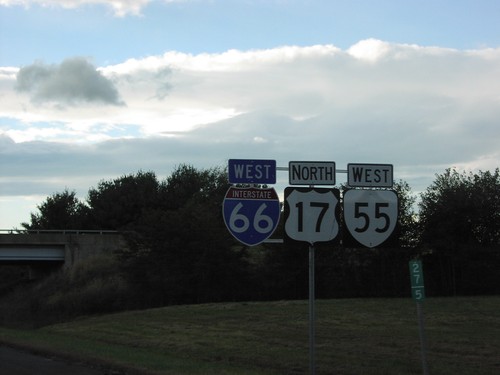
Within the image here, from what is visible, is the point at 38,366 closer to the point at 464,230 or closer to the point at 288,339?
the point at 288,339

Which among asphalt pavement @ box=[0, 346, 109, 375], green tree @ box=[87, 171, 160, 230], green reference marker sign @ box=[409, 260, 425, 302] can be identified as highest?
green tree @ box=[87, 171, 160, 230]

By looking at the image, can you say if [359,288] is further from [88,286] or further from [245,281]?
[88,286]

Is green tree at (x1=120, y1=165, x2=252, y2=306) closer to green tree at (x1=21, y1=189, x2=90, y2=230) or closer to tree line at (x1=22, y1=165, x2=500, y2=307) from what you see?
tree line at (x1=22, y1=165, x2=500, y2=307)

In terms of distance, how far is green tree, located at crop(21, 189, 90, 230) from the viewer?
9600 cm

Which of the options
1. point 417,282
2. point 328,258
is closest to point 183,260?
point 328,258

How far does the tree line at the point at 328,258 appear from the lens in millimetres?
48906

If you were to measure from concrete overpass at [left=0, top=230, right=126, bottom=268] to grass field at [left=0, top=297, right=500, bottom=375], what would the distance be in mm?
25611

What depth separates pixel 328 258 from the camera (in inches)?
2046

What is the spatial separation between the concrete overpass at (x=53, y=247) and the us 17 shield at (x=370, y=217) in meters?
48.8

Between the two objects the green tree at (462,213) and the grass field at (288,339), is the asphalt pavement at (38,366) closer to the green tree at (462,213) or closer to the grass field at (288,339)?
the grass field at (288,339)

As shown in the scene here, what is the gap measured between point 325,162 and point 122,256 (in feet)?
144

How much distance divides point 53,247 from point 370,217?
5528cm

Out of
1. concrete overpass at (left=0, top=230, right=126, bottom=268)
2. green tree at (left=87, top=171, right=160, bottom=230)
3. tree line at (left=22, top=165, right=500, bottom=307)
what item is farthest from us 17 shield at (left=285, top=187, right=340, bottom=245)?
green tree at (left=87, top=171, right=160, bottom=230)

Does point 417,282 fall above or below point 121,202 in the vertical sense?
below
